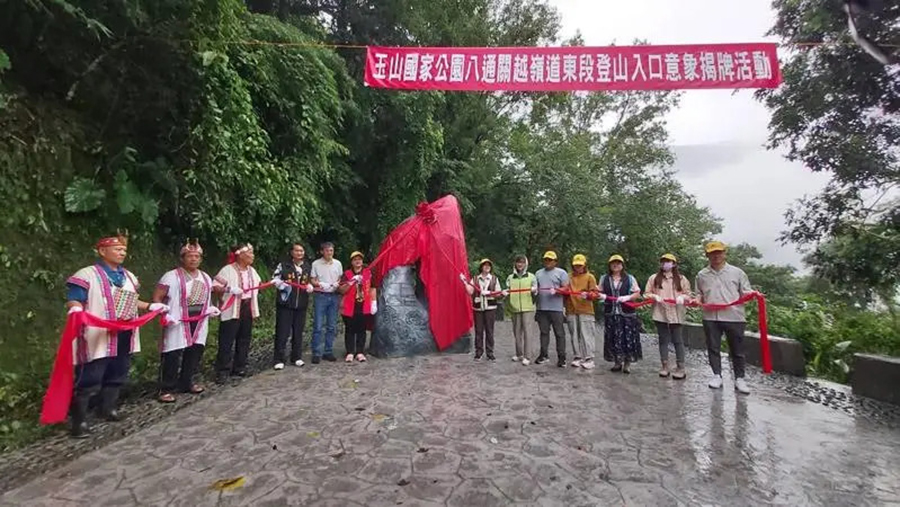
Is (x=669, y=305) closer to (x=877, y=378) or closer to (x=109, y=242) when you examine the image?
(x=877, y=378)

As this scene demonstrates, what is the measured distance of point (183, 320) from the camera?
5.23m

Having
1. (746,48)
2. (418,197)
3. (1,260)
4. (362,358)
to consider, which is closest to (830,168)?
(746,48)

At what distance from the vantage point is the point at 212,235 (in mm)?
7859

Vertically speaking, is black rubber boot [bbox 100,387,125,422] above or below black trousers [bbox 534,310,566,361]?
below

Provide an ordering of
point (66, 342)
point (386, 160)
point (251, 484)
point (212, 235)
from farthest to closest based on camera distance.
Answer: point (386, 160) → point (212, 235) → point (66, 342) → point (251, 484)

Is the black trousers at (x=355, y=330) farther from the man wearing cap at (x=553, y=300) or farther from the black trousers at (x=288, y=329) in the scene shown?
the man wearing cap at (x=553, y=300)

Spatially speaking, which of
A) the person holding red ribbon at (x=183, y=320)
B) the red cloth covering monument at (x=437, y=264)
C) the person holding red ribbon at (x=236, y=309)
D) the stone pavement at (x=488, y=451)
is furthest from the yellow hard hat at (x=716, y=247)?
the person holding red ribbon at (x=183, y=320)

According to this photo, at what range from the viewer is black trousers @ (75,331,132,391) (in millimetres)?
4207

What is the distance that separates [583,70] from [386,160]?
7082mm

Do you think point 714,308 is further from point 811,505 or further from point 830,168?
point 830,168

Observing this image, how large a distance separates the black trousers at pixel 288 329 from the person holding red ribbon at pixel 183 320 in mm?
1186

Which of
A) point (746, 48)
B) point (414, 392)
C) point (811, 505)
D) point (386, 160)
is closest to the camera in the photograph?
point (811, 505)

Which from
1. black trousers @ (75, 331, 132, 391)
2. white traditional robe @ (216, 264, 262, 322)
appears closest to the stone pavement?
black trousers @ (75, 331, 132, 391)

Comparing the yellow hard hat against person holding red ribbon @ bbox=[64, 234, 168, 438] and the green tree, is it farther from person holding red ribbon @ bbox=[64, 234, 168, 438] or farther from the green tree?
person holding red ribbon @ bbox=[64, 234, 168, 438]
